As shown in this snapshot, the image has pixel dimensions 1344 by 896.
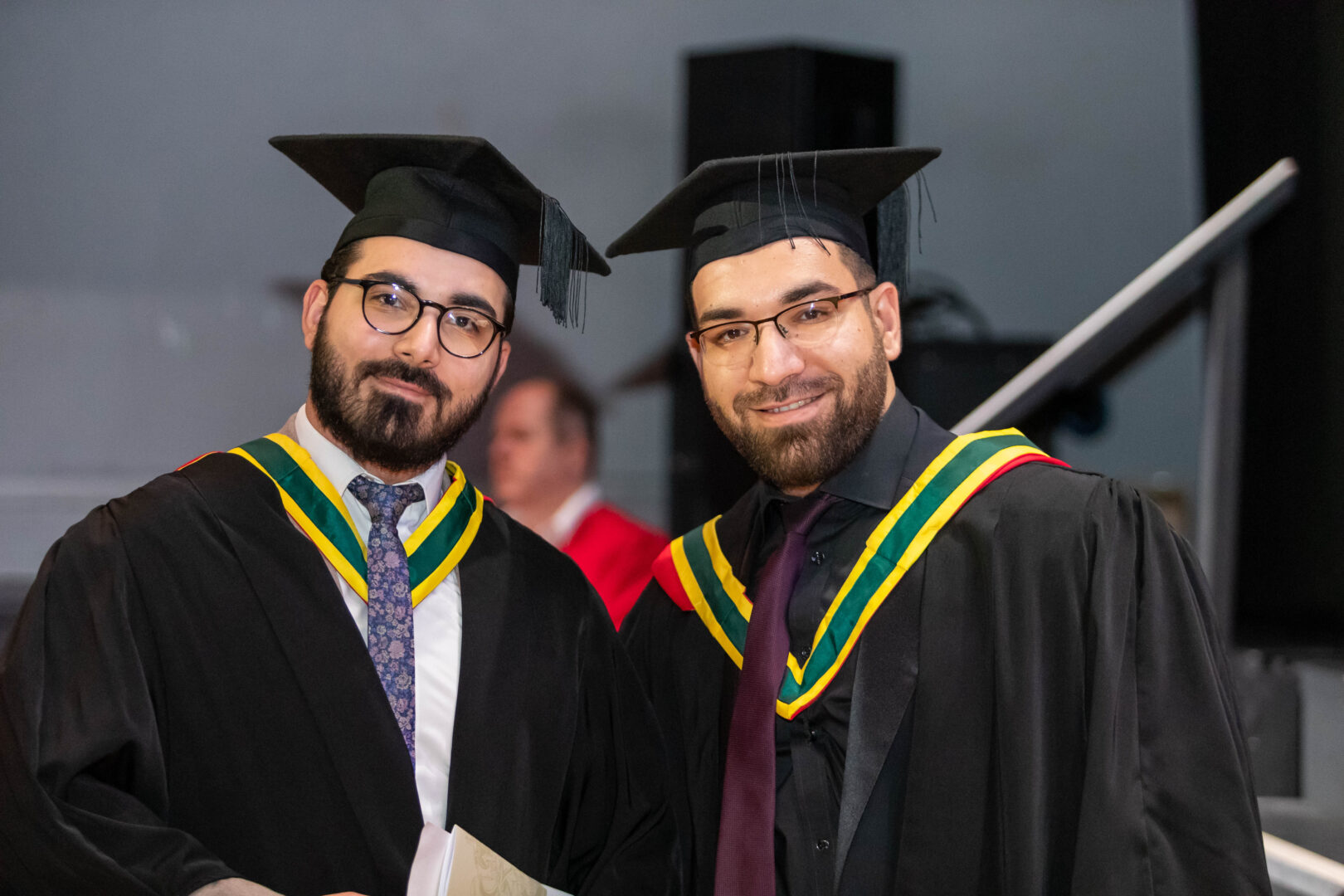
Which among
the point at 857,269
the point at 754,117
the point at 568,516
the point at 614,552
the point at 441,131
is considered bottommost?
the point at 614,552

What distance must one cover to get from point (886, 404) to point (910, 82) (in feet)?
10.8

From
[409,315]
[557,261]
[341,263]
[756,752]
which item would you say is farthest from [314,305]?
[756,752]

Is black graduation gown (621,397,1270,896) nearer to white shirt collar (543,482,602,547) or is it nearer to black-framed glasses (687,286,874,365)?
black-framed glasses (687,286,874,365)

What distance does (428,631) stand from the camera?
182 cm

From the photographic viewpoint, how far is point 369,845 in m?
1.60

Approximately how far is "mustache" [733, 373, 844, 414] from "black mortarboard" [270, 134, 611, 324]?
393 millimetres

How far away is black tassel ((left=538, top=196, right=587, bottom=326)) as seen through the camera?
199 cm

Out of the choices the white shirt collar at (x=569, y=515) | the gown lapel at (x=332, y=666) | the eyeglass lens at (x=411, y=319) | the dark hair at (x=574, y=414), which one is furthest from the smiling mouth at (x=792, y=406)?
the dark hair at (x=574, y=414)

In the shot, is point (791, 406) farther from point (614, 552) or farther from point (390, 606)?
point (614, 552)

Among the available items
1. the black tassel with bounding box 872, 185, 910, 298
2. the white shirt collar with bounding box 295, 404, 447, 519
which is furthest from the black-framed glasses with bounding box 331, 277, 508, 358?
the black tassel with bounding box 872, 185, 910, 298

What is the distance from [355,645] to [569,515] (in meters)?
2.66

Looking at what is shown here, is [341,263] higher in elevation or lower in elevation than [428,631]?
higher

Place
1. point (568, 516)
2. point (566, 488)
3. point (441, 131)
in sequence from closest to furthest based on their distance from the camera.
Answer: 1. point (568, 516)
2. point (566, 488)
3. point (441, 131)

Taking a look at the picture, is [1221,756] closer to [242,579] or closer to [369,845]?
[369,845]
